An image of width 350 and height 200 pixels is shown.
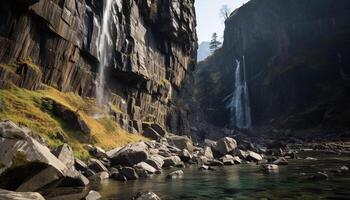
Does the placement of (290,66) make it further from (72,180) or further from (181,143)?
(72,180)

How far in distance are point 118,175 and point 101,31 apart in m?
36.7

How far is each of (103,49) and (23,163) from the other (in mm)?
45548

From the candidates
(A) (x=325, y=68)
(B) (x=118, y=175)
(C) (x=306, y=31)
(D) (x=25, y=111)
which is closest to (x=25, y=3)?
(D) (x=25, y=111)

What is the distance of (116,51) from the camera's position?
6284cm

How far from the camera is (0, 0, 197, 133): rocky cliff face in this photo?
42469 millimetres

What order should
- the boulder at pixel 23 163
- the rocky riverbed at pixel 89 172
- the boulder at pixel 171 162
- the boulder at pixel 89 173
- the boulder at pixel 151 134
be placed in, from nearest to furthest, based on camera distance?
the boulder at pixel 23 163 < the rocky riverbed at pixel 89 172 < the boulder at pixel 89 173 < the boulder at pixel 171 162 < the boulder at pixel 151 134

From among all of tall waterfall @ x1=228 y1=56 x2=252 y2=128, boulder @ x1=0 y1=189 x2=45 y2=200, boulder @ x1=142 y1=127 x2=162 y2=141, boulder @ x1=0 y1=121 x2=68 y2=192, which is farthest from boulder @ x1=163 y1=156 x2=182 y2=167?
tall waterfall @ x1=228 y1=56 x2=252 y2=128

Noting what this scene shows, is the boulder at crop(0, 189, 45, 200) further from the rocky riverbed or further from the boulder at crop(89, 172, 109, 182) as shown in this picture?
the boulder at crop(89, 172, 109, 182)

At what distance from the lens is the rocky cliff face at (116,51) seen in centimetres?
4247

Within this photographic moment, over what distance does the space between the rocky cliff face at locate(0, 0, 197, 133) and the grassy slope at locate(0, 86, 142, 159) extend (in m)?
1.93

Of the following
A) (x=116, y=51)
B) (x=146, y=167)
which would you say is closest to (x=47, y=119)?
(x=146, y=167)

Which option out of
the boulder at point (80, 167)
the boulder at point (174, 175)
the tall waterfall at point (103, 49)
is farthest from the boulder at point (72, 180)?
the tall waterfall at point (103, 49)

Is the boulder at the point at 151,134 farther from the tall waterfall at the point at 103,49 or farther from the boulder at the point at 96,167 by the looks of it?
the boulder at the point at 96,167

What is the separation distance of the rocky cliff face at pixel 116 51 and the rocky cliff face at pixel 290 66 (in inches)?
1409
